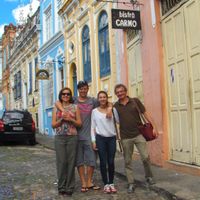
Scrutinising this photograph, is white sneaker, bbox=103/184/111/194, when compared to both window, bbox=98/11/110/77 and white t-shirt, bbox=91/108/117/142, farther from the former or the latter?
window, bbox=98/11/110/77

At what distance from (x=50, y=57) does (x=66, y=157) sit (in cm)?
1498

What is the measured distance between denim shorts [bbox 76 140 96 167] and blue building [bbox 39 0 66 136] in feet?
39.9

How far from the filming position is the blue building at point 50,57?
19.6m

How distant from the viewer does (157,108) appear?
905 cm

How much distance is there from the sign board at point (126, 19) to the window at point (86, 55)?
5586 millimetres

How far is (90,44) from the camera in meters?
15.0

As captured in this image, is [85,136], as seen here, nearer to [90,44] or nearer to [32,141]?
[90,44]

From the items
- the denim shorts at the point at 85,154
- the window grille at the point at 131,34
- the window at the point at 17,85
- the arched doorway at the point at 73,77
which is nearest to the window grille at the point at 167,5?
the window grille at the point at 131,34

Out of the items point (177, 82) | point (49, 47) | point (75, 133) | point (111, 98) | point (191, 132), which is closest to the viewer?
point (75, 133)

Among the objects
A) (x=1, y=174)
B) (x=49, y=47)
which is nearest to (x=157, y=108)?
(x=1, y=174)

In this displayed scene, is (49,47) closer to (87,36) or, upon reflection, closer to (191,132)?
(87,36)

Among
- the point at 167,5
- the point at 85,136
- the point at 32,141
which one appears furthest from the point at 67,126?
the point at 32,141

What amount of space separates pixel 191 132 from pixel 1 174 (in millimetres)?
4305

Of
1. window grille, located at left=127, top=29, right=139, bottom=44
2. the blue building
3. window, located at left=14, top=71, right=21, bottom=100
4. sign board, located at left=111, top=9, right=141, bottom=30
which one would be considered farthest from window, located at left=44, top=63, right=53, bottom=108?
sign board, located at left=111, top=9, right=141, bottom=30
